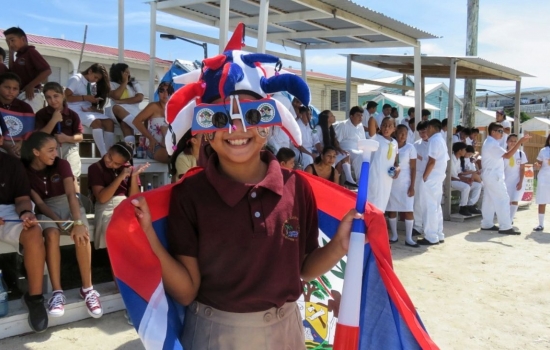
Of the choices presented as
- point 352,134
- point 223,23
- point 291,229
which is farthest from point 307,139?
point 291,229

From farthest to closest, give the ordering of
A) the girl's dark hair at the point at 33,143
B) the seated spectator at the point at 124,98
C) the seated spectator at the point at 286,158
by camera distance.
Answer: the seated spectator at the point at 124,98 < the seated spectator at the point at 286,158 < the girl's dark hair at the point at 33,143

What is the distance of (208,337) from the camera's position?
1.76 m

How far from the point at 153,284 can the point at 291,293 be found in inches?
20.5

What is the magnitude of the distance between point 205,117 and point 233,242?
1.55ft

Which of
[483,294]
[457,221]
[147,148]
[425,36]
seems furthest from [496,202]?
[147,148]

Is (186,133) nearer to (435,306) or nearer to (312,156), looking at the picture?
(435,306)

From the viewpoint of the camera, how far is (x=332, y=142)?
28.6ft

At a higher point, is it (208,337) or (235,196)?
(235,196)

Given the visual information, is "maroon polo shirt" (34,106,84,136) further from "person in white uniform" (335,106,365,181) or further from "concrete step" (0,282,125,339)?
"person in white uniform" (335,106,365,181)

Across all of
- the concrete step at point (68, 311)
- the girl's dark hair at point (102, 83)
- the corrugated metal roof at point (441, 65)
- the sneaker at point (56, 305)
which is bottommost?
the concrete step at point (68, 311)

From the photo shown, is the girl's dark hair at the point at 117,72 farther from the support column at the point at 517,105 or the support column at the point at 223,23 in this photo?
the support column at the point at 517,105

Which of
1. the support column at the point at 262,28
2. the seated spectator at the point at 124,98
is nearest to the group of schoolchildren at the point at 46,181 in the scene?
the seated spectator at the point at 124,98

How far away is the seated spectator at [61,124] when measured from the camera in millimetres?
5121

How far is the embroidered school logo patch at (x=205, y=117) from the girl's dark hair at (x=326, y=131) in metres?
7.00
